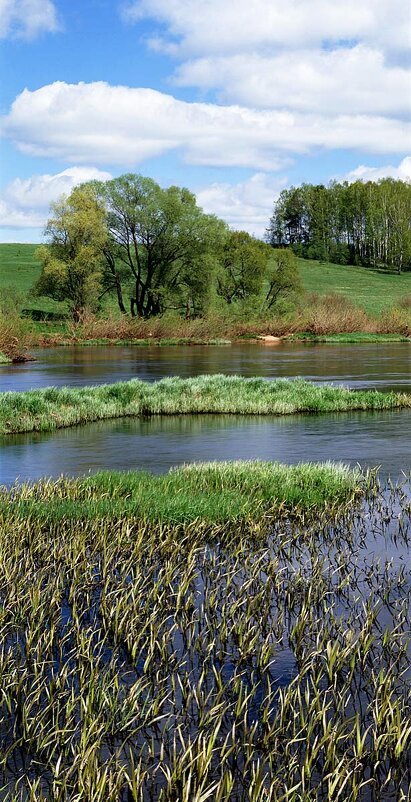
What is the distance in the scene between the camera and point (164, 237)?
91.2 meters

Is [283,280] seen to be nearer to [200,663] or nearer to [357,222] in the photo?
[357,222]

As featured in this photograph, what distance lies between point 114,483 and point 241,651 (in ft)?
26.2

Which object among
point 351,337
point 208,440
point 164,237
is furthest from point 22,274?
point 208,440

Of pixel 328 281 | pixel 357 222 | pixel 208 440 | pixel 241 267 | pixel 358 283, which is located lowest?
pixel 208 440

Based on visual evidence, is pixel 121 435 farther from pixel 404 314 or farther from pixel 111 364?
pixel 404 314

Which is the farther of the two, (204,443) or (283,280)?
(283,280)

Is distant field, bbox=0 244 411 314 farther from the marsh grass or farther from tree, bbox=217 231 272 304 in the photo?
the marsh grass

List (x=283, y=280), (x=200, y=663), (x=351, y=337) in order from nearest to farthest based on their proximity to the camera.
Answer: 1. (x=200, y=663)
2. (x=351, y=337)
3. (x=283, y=280)

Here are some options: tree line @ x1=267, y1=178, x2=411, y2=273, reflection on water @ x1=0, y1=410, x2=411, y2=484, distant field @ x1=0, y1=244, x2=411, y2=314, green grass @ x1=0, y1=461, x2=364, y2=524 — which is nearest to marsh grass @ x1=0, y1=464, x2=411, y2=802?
green grass @ x1=0, y1=461, x2=364, y2=524

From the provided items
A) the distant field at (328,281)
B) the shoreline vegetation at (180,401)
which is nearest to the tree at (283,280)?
the distant field at (328,281)

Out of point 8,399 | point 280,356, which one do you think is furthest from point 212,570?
point 280,356

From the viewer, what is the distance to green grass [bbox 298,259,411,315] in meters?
113

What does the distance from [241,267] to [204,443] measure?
7809 centimetres

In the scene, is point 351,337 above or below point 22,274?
below
